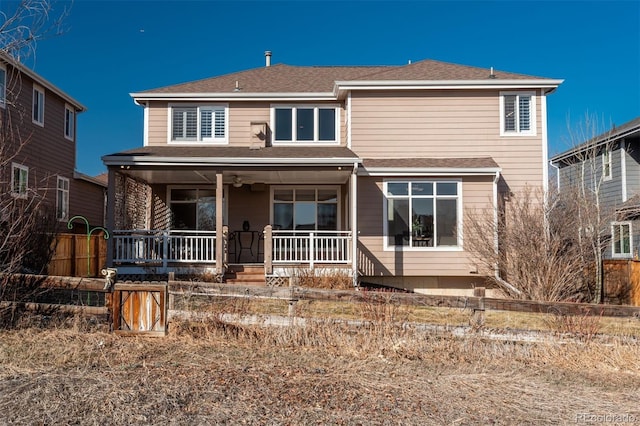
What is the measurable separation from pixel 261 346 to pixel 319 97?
985 cm

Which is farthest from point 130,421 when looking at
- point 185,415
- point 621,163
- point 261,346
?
point 621,163

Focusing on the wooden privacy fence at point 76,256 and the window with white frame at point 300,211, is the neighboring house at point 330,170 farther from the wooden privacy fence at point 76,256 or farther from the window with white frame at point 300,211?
the wooden privacy fence at point 76,256

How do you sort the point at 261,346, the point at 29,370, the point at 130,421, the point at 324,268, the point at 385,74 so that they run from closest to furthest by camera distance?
the point at 130,421
the point at 29,370
the point at 261,346
the point at 324,268
the point at 385,74

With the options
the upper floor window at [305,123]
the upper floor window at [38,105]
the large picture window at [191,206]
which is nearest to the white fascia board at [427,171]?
the upper floor window at [305,123]

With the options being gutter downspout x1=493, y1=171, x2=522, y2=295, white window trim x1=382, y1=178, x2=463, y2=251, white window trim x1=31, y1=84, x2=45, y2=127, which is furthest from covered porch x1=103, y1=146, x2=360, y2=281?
white window trim x1=31, y1=84, x2=45, y2=127

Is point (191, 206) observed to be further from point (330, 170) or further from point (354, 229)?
point (354, 229)

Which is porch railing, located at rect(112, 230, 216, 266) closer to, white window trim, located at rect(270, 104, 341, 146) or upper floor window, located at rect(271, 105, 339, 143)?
white window trim, located at rect(270, 104, 341, 146)

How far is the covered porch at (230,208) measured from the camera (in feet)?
37.8

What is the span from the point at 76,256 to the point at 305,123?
8.14 metres

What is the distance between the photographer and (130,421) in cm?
370

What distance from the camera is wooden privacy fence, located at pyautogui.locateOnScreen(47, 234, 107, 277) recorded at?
13461 mm

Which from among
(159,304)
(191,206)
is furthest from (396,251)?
(159,304)

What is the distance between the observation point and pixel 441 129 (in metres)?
13.5

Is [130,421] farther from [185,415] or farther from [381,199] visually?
[381,199]
